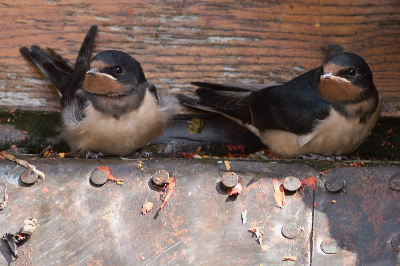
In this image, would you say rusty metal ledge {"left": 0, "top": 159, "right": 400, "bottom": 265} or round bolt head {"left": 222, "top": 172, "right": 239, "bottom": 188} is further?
round bolt head {"left": 222, "top": 172, "right": 239, "bottom": 188}

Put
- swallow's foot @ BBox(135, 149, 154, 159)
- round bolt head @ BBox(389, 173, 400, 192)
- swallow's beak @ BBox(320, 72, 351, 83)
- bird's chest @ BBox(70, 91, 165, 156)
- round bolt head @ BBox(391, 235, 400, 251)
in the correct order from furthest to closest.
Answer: swallow's foot @ BBox(135, 149, 154, 159), bird's chest @ BBox(70, 91, 165, 156), swallow's beak @ BBox(320, 72, 351, 83), round bolt head @ BBox(389, 173, 400, 192), round bolt head @ BBox(391, 235, 400, 251)

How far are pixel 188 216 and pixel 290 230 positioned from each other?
449mm

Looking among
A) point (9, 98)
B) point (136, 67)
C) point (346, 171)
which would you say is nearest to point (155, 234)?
point (346, 171)

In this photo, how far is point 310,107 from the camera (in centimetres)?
308

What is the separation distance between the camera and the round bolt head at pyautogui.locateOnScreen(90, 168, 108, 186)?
234 centimetres

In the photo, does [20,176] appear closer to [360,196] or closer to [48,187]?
[48,187]

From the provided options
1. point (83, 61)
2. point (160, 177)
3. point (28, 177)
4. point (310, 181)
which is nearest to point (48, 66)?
point (83, 61)

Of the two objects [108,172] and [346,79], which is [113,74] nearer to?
[108,172]

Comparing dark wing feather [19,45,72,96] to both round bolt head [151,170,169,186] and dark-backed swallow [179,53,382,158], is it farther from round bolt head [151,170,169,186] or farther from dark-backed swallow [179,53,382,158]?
round bolt head [151,170,169,186]

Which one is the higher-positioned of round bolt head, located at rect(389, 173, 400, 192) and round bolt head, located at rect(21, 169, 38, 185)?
round bolt head, located at rect(389, 173, 400, 192)

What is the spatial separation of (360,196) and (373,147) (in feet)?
3.72

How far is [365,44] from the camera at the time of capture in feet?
10.3

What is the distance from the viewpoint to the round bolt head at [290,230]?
219cm

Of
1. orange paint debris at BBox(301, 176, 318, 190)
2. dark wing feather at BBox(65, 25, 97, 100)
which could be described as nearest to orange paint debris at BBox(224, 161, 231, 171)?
orange paint debris at BBox(301, 176, 318, 190)
